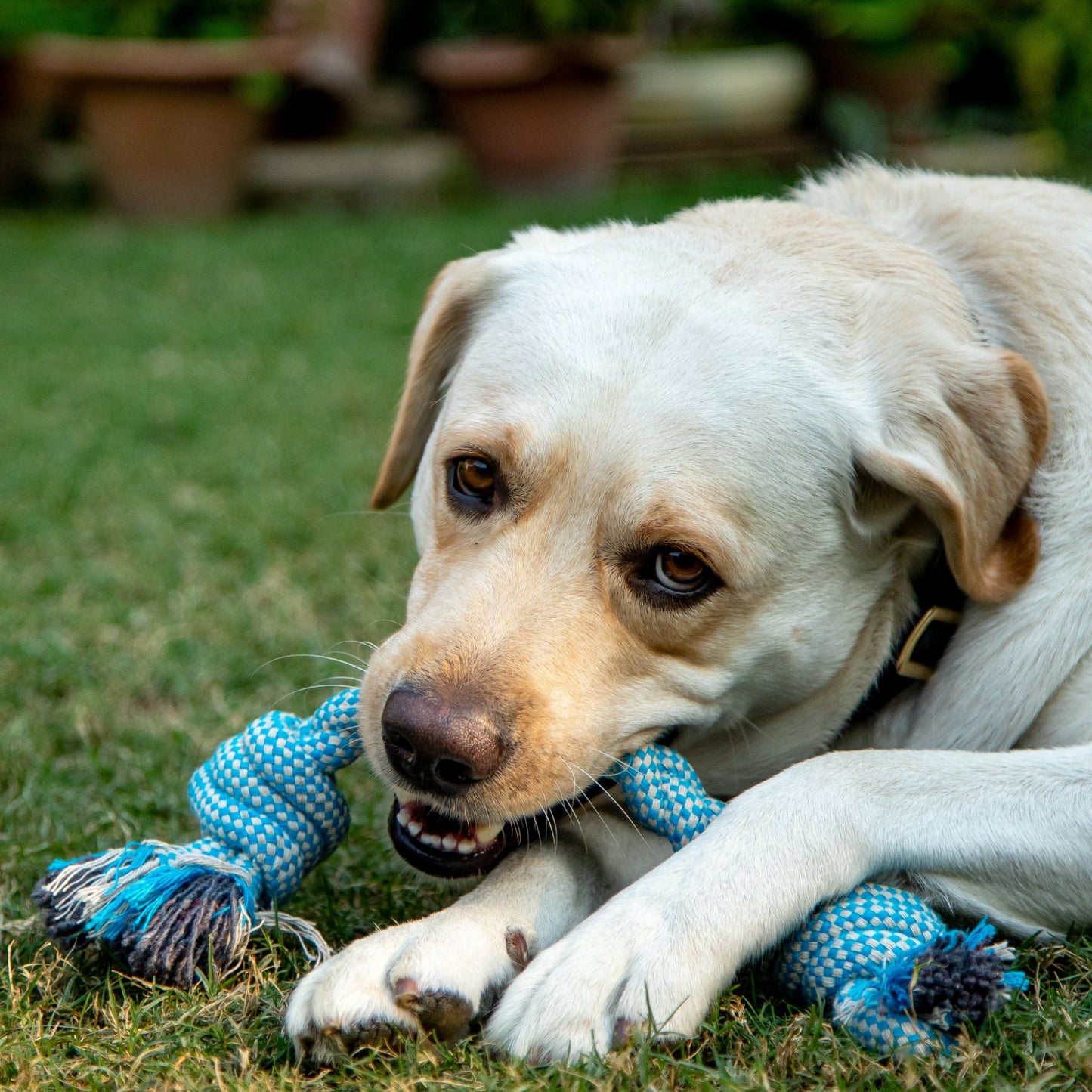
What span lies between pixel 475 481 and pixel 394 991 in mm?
965

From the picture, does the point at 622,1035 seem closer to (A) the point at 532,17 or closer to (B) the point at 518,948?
(B) the point at 518,948

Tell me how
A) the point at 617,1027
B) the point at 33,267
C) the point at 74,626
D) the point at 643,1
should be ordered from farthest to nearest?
the point at 643,1 → the point at 33,267 → the point at 74,626 → the point at 617,1027

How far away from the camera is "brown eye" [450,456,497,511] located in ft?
8.63

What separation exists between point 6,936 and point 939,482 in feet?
5.83

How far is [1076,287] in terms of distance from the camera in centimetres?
276

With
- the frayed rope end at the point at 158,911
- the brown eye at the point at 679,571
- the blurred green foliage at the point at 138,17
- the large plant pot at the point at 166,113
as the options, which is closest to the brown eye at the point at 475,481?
the brown eye at the point at 679,571

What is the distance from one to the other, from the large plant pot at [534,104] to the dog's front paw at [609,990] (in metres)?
9.21

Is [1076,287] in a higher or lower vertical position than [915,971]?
higher

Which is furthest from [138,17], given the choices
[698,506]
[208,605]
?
[698,506]

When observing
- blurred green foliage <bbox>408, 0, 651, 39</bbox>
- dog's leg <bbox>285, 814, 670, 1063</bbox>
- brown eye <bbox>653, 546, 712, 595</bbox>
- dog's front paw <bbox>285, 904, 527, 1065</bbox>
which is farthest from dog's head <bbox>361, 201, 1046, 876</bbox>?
blurred green foliage <bbox>408, 0, 651, 39</bbox>

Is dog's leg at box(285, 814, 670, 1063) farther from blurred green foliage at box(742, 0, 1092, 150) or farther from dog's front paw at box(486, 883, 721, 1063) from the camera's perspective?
blurred green foliage at box(742, 0, 1092, 150)

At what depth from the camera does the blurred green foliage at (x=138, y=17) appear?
1044 cm

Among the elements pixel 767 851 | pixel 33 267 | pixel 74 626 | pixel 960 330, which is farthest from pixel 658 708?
pixel 33 267

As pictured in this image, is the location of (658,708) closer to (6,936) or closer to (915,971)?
(915,971)
